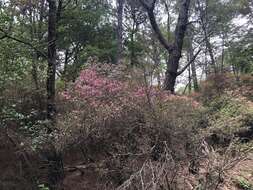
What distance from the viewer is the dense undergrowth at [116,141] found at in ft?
23.7

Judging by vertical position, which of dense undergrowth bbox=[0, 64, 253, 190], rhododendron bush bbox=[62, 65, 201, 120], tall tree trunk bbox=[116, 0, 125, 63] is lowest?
dense undergrowth bbox=[0, 64, 253, 190]

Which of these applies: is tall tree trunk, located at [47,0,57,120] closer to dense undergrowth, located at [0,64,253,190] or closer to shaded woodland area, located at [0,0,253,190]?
shaded woodland area, located at [0,0,253,190]

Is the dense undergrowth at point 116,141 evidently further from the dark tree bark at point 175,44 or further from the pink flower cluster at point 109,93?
the dark tree bark at point 175,44

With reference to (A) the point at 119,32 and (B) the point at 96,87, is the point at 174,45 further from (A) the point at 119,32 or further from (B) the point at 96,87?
(A) the point at 119,32

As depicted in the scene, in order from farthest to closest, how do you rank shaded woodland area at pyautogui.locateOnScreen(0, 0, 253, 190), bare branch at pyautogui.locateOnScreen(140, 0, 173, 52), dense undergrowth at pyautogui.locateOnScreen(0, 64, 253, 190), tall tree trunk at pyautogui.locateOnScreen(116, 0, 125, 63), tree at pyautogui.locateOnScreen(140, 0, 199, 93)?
tall tree trunk at pyautogui.locateOnScreen(116, 0, 125, 63) < tree at pyautogui.locateOnScreen(140, 0, 199, 93) < bare branch at pyautogui.locateOnScreen(140, 0, 173, 52) < shaded woodland area at pyautogui.locateOnScreen(0, 0, 253, 190) < dense undergrowth at pyautogui.locateOnScreen(0, 64, 253, 190)

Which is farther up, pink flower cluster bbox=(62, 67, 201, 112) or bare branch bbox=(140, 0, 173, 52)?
bare branch bbox=(140, 0, 173, 52)

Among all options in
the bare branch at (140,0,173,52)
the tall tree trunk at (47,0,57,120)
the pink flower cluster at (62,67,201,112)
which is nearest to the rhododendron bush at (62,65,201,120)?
the pink flower cluster at (62,67,201,112)

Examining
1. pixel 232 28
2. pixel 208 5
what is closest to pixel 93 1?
pixel 208 5

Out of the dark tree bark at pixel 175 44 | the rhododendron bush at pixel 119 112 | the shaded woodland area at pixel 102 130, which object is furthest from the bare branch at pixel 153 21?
the rhododendron bush at pixel 119 112

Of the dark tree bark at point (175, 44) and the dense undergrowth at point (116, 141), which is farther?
the dark tree bark at point (175, 44)

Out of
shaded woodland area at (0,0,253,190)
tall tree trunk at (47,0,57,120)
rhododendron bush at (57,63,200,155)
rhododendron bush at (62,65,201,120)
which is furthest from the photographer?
tall tree trunk at (47,0,57,120)

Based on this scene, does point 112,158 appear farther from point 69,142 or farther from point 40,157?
point 40,157

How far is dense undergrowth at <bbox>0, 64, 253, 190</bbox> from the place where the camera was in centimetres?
723

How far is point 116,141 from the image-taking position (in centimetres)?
852
